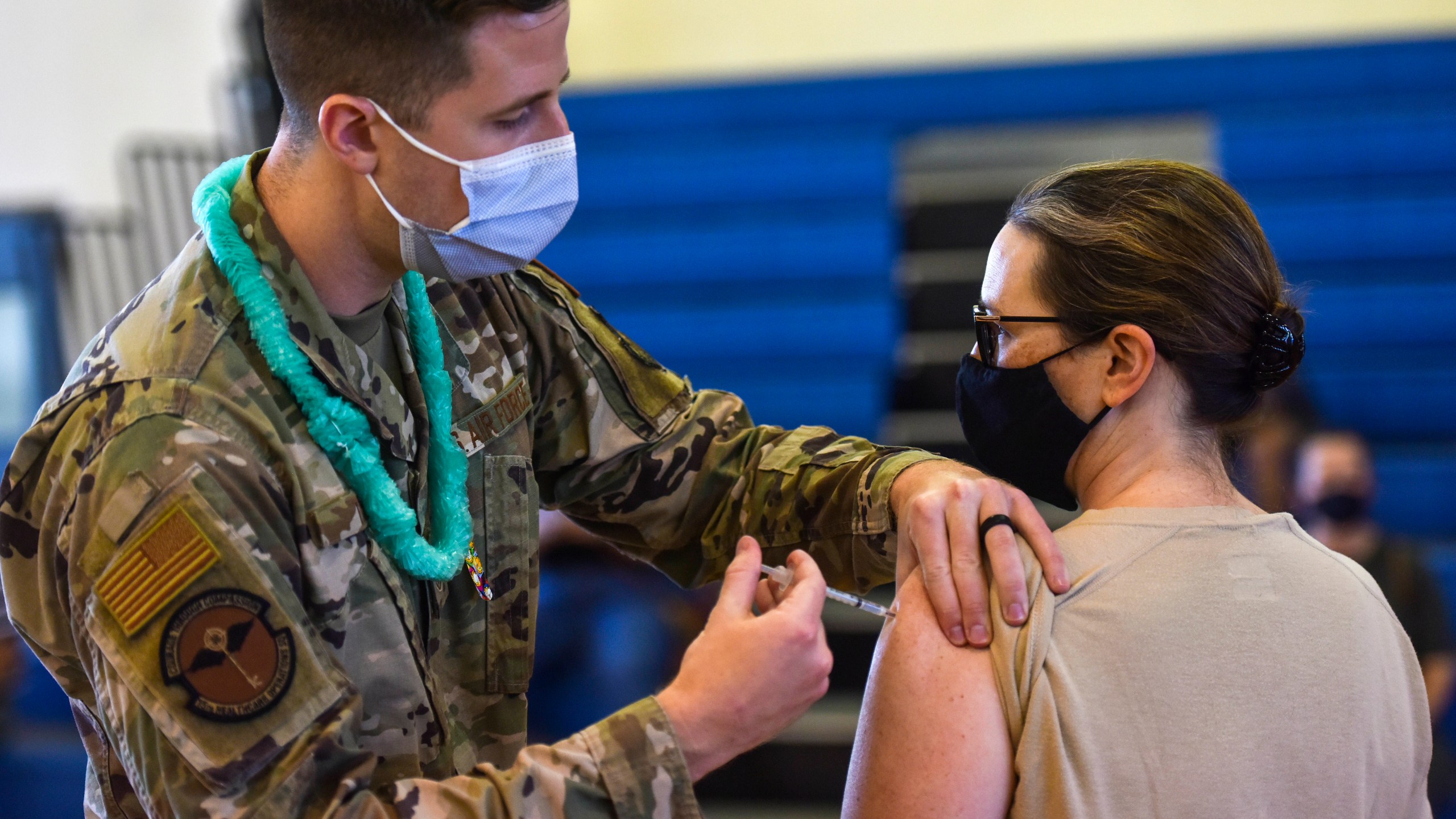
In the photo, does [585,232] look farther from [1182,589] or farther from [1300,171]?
[1182,589]

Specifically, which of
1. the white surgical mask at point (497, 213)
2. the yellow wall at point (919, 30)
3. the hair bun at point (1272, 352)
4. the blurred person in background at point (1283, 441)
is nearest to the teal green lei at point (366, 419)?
the white surgical mask at point (497, 213)

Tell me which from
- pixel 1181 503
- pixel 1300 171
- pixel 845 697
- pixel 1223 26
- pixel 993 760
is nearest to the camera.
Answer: pixel 993 760

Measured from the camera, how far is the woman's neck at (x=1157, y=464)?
1.29 metres

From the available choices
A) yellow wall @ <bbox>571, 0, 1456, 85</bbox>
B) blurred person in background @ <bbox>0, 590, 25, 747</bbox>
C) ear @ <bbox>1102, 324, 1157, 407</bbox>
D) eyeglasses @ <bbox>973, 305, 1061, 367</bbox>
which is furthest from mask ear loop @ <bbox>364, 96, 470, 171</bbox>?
yellow wall @ <bbox>571, 0, 1456, 85</bbox>

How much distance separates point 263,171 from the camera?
1.34 m

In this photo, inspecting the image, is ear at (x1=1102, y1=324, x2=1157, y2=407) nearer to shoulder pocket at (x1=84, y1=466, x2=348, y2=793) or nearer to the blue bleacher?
shoulder pocket at (x1=84, y1=466, x2=348, y2=793)

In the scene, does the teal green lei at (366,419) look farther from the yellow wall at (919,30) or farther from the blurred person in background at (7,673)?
the yellow wall at (919,30)

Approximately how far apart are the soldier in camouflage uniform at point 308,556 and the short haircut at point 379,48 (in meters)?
0.15

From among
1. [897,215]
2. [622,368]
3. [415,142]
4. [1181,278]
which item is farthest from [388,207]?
[897,215]

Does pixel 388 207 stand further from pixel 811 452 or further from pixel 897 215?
pixel 897 215

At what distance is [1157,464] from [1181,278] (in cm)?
20

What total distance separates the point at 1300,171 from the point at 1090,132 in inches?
31.1

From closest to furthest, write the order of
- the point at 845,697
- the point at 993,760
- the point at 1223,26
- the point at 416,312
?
the point at 993,760 < the point at 416,312 < the point at 845,697 < the point at 1223,26

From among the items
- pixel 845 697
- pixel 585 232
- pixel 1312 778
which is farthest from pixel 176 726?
pixel 585 232
